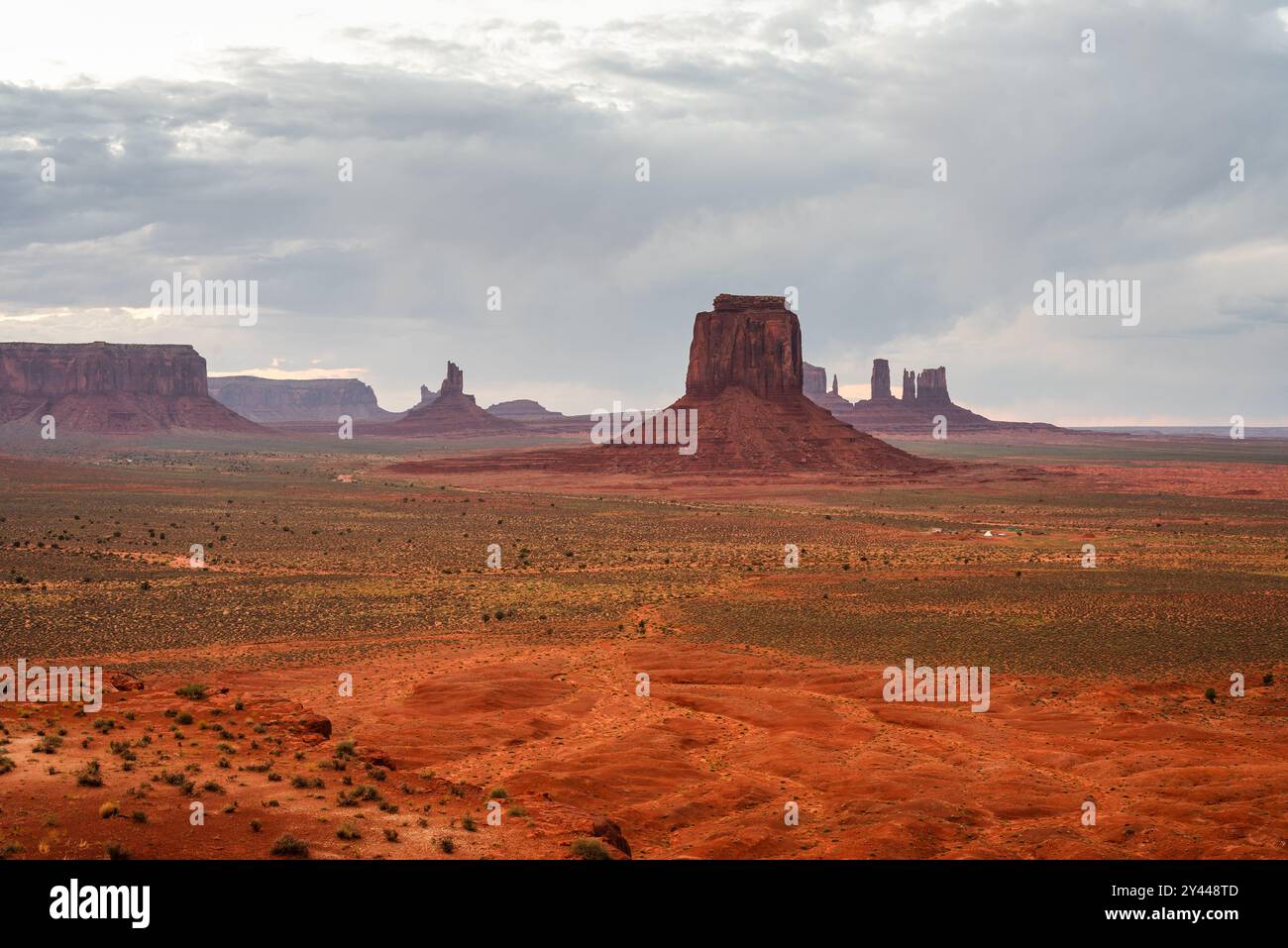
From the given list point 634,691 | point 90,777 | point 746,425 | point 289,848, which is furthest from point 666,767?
point 746,425

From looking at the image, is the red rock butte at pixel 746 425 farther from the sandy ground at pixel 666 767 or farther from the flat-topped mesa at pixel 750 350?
the sandy ground at pixel 666 767

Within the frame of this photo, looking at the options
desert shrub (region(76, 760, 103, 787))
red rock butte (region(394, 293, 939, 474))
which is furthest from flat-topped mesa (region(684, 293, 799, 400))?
desert shrub (region(76, 760, 103, 787))

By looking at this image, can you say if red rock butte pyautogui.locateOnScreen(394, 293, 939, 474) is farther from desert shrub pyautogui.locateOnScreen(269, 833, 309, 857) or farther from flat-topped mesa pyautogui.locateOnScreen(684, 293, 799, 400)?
desert shrub pyautogui.locateOnScreen(269, 833, 309, 857)

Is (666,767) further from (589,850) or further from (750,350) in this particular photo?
(750,350)

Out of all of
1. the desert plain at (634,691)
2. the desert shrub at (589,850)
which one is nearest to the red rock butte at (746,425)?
the desert plain at (634,691)

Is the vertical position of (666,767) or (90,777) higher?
(90,777)
